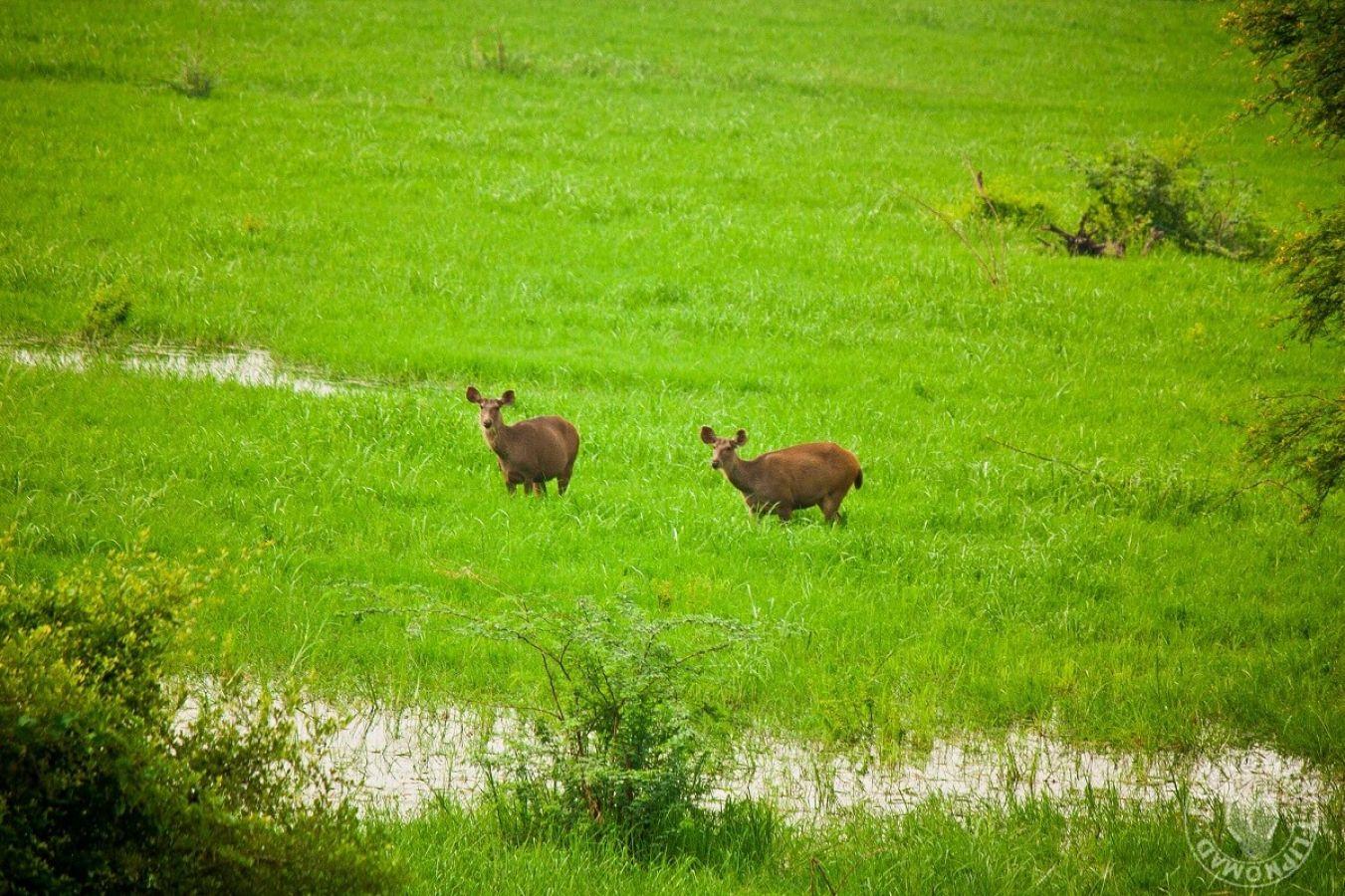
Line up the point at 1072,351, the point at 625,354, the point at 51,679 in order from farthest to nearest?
the point at 1072,351, the point at 625,354, the point at 51,679

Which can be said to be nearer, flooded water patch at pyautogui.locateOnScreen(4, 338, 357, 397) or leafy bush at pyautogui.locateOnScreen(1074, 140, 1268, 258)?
flooded water patch at pyautogui.locateOnScreen(4, 338, 357, 397)

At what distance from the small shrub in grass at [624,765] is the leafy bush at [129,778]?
1454mm

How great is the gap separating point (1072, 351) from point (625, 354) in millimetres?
6560

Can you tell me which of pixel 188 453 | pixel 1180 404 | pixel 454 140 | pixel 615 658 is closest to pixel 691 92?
pixel 454 140

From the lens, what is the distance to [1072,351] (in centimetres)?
1681

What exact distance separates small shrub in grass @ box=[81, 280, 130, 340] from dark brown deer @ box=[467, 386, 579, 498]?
271 inches

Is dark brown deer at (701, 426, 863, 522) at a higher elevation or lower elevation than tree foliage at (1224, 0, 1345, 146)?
lower

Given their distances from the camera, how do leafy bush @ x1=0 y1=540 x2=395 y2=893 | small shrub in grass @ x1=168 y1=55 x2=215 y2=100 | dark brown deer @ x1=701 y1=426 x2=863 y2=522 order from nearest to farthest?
leafy bush @ x1=0 y1=540 x2=395 y2=893 → dark brown deer @ x1=701 y1=426 x2=863 y2=522 → small shrub in grass @ x1=168 y1=55 x2=215 y2=100

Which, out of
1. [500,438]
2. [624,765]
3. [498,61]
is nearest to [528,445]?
[500,438]

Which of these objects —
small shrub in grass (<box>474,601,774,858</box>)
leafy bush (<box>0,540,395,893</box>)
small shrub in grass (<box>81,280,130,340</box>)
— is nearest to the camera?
leafy bush (<box>0,540,395,893</box>)

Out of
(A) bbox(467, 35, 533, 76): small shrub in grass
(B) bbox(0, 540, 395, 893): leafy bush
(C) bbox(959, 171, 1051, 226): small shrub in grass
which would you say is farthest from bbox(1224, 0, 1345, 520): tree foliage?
(A) bbox(467, 35, 533, 76): small shrub in grass

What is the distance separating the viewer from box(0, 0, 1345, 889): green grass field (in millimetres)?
8523

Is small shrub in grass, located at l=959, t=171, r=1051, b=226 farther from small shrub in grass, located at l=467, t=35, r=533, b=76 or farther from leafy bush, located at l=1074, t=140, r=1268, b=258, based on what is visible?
small shrub in grass, located at l=467, t=35, r=533, b=76

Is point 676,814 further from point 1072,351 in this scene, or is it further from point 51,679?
point 1072,351
